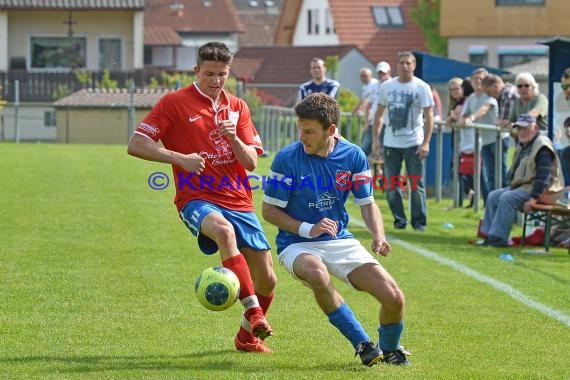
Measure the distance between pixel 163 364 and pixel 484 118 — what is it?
1226cm

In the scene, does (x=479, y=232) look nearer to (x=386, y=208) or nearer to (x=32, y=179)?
(x=386, y=208)

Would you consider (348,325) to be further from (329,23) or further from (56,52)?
(329,23)

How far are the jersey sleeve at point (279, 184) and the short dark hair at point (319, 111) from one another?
0.32 meters

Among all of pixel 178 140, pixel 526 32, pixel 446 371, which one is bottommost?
pixel 446 371

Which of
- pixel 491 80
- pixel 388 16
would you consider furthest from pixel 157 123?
pixel 388 16

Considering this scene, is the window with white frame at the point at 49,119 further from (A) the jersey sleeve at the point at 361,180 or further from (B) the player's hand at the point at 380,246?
(B) the player's hand at the point at 380,246

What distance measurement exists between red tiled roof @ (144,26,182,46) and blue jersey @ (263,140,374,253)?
6413 centimetres

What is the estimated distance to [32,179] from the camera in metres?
23.3

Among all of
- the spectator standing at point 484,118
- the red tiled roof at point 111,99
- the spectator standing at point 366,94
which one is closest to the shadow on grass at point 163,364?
the spectator standing at point 484,118

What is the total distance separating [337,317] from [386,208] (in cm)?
1183

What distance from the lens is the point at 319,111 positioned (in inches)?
302

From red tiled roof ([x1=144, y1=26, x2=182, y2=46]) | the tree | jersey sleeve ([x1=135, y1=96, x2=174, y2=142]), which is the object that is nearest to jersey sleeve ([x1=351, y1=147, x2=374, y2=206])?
jersey sleeve ([x1=135, y1=96, x2=174, y2=142])

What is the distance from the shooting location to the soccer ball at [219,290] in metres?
7.91

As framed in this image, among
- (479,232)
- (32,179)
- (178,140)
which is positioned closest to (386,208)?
(479,232)
